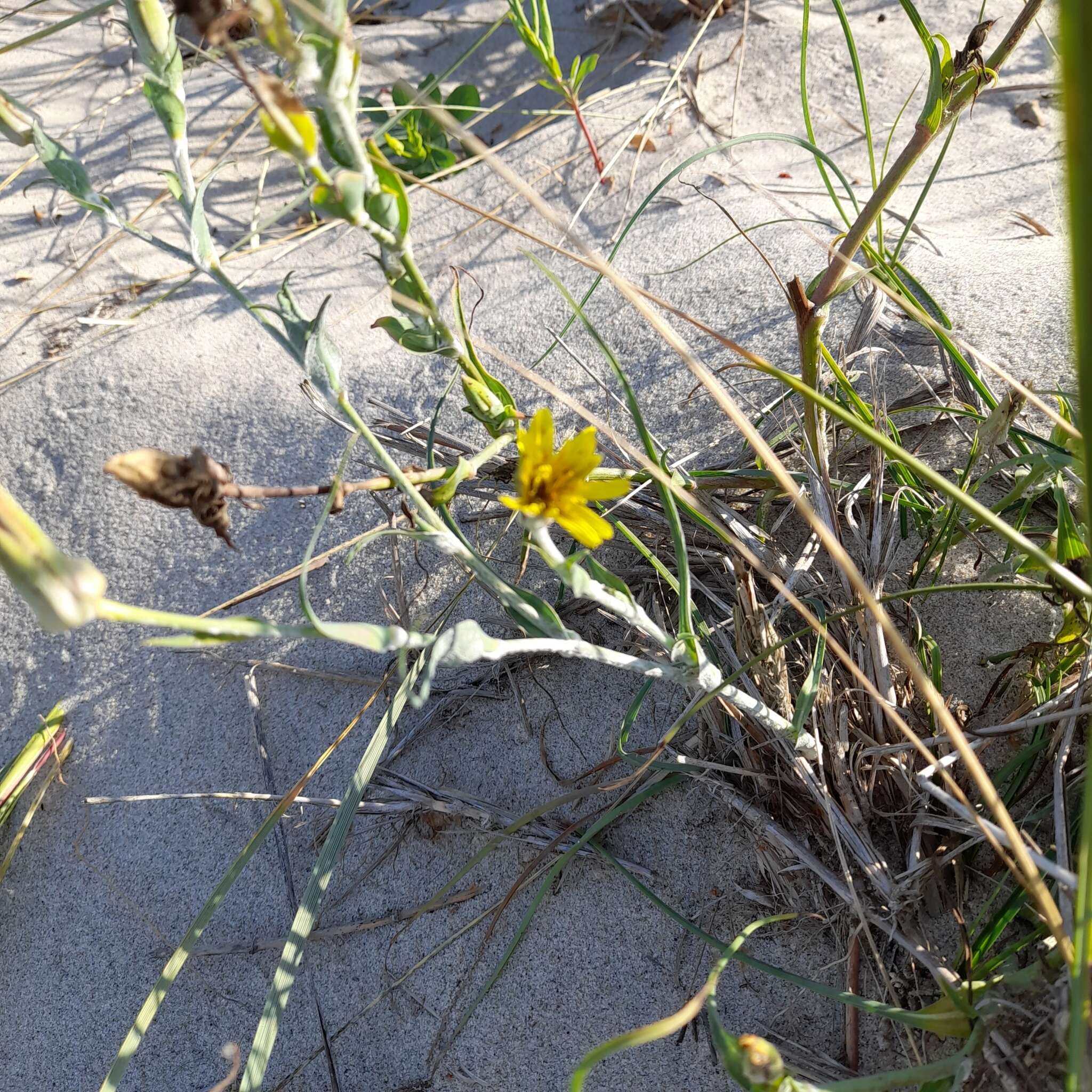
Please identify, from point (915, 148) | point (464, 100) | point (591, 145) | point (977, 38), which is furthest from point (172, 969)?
point (464, 100)

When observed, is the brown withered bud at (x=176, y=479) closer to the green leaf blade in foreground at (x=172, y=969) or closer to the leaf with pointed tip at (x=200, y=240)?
the leaf with pointed tip at (x=200, y=240)

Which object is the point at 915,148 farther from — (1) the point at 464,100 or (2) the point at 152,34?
(1) the point at 464,100

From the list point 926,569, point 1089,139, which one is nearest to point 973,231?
point 926,569

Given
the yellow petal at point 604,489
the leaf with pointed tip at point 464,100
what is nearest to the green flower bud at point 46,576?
the yellow petal at point 604,489

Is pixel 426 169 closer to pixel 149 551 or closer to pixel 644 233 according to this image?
pixel 644 233

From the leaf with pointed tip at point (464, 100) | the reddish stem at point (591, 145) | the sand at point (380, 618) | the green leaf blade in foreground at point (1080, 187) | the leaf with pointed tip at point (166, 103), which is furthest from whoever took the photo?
the leaf with pointed tip at point (464, 100)
